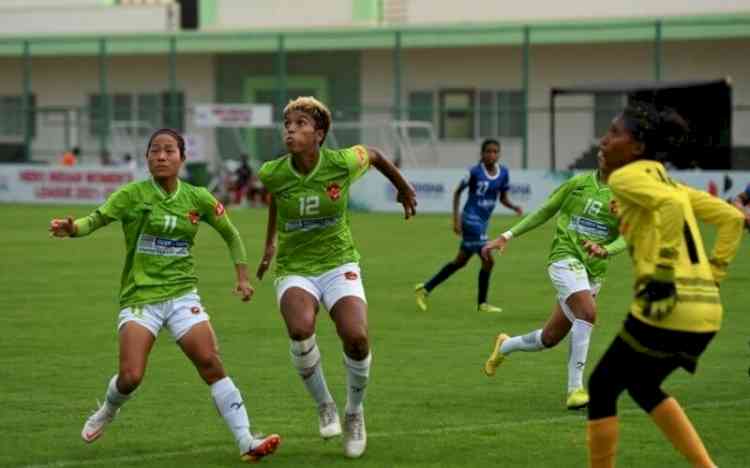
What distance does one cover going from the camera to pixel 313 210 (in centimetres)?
984

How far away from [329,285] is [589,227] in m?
2.61

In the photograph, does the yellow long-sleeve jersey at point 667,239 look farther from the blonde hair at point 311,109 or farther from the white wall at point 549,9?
the white wall at point 549,9

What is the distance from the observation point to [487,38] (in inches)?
1855

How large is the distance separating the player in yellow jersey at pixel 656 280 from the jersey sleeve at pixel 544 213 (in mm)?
3000

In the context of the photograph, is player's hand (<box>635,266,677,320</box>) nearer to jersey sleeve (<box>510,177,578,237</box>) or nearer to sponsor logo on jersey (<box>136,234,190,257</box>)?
sponsor logo on jersey (<box>136,234,190,257</box>)

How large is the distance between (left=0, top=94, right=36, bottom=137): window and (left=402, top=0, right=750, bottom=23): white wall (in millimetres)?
12452

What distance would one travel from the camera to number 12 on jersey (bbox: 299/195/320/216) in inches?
387

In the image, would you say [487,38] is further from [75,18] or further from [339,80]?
[75,18]

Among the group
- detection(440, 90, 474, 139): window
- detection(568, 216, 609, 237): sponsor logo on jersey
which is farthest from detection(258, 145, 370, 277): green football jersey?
detection(440, 90, 474, 139): window

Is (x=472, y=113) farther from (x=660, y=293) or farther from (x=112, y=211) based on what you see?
(x=660, y=293)

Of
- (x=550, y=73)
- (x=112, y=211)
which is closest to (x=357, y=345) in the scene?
(x=112, y=211)

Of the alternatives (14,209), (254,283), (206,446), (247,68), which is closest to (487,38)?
(247,68)

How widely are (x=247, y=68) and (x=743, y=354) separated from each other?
39.1 metres

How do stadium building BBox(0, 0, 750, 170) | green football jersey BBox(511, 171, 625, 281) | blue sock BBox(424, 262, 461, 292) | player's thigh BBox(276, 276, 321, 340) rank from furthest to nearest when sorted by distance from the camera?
1. stadium building BBox(0, 0, 750, 170)
2. blue sock BBox(424, 262, 461, 292)
3. green football jersey BBox(511, 171, 625, 281)
4. player's thigh BBox(276, 276, 321, 340)
